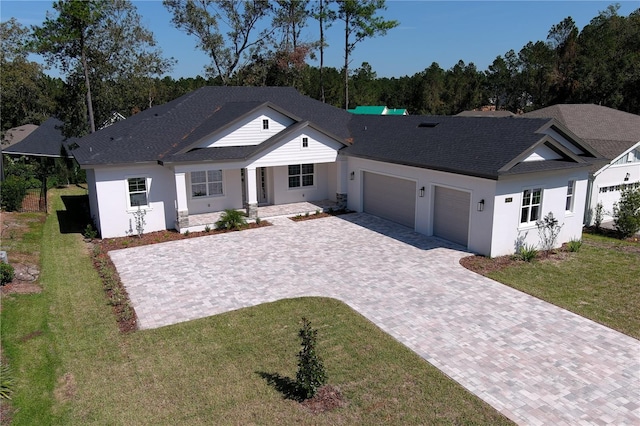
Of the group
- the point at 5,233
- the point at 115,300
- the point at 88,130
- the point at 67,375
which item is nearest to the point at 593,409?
the point at 67,375

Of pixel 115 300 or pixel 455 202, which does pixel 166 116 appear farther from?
pixel 455 202

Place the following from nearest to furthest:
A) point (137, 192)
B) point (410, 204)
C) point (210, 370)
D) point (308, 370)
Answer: point (308, 370) → point (210, 370) → point (137, 192) → point (410, 204)

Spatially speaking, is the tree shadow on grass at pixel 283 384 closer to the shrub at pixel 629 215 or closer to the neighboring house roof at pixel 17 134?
the shrub at pixel 629 215

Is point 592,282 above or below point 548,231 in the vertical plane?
below

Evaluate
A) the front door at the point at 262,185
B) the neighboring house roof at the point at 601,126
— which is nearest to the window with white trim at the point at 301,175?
the front door at the point at 262,185

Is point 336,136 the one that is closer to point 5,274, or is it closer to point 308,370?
point 5,274

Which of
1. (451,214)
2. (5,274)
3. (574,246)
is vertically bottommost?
(574,246)

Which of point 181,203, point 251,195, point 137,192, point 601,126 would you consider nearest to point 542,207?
point 251,195
